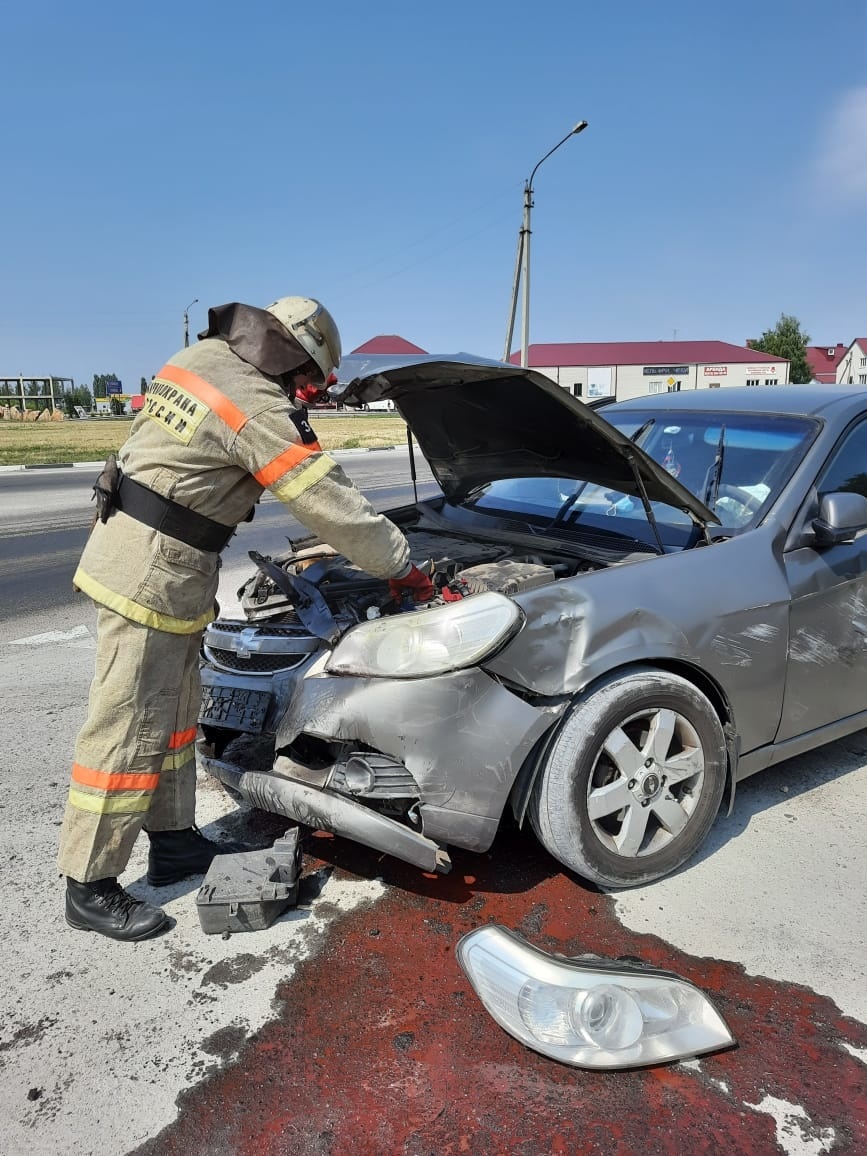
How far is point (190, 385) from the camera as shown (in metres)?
2.45

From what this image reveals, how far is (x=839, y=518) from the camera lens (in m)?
2.88

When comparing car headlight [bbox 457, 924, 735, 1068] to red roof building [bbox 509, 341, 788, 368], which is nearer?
car headlight [bbox 457, 924, 735, 1068]

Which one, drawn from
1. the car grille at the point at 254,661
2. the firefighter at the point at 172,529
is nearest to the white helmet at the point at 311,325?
the firefighter at the point at 172,529

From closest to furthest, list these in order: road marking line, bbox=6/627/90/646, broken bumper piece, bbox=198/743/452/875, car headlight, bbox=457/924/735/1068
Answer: car headlight, bbox=457/924/735/1068
broken bumper piece, bbox=198/743/452/875
road marking line, bbox=6/627/90/646

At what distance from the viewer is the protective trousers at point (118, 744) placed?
8.23 ft

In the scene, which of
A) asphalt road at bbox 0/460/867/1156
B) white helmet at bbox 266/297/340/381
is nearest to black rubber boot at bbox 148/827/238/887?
asphalt road at bbox 0/460/867/1156

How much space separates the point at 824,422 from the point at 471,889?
2214 millimetres

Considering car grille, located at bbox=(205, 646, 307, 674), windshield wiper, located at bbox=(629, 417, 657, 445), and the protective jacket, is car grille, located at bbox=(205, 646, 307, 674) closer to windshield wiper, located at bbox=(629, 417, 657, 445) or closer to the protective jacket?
the protective jacket

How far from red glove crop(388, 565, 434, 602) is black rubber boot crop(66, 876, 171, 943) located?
1.26m

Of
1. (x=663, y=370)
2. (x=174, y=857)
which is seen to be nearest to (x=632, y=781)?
(x=174, y=857)

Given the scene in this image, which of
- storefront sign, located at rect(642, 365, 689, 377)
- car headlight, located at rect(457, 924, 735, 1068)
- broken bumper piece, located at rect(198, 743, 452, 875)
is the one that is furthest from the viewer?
storefront sign, located at rect(642, 365, 689, 377)

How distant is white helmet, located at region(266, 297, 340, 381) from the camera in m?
2.58

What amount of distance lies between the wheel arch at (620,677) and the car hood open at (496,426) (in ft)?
2.08

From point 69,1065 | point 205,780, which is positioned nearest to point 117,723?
point 69,1065
